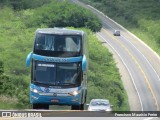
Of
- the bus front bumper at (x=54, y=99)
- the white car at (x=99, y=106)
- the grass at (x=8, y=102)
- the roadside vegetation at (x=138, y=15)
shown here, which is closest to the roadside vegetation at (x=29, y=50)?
the grass at (x=8, y=102)

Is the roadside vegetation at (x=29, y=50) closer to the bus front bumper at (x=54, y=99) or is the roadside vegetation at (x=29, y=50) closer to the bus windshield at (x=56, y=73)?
the bus front bumper at (x=54, y=99)

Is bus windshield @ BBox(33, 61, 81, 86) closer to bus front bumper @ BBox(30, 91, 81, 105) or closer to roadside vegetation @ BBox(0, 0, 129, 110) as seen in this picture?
bus front bumper @ BBox(30, 91, 81, 105)

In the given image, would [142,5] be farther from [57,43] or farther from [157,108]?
[57,43]

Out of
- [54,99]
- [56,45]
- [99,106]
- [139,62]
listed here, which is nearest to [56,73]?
[54,99]

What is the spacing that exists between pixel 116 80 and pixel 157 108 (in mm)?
9432

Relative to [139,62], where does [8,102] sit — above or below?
above

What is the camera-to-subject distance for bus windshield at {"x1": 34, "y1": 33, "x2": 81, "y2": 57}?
31.8 metres

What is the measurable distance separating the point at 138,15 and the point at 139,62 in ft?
105

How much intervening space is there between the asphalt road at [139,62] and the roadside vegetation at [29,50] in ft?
16.1

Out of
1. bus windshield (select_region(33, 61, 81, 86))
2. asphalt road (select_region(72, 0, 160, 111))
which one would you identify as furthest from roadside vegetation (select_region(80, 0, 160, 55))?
bus windshield (select_region(33, 61, 81, 86))

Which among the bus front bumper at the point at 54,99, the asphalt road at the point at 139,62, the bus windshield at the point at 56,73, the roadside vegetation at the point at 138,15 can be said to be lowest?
the asphalt road at the point at 139,62

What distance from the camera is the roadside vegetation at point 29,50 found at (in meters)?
40.4

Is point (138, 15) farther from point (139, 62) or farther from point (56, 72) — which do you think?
point (56, 72)

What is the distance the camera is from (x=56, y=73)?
3152 cm
